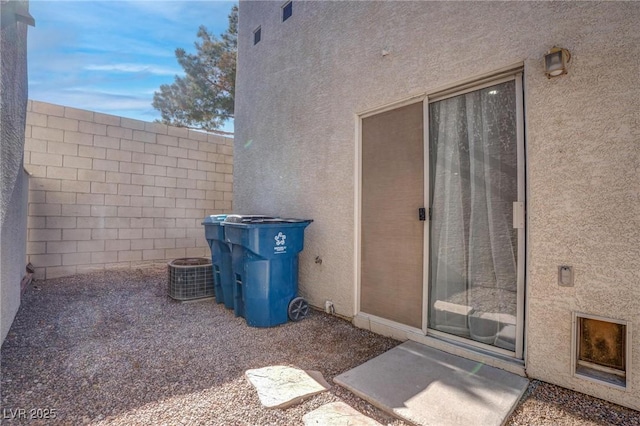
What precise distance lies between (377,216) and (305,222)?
3.23ft

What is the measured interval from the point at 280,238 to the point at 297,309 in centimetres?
100

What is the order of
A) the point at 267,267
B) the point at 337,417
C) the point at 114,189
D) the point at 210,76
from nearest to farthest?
the point at 337,417
the point at 267,267
the point at 114,189
the point at 210,76

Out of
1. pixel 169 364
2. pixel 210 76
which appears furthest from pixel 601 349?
pixel 210 76

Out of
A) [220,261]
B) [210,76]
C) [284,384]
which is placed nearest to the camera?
[284,384]

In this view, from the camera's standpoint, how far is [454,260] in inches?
116

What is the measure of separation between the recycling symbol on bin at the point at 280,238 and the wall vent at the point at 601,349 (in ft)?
9.34

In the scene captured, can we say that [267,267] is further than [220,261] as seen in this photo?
No

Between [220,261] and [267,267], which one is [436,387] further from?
[220,261]

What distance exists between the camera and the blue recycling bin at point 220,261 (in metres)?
4.25

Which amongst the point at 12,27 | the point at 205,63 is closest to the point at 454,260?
the point at 12,27

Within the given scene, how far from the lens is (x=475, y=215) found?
2.82 metres

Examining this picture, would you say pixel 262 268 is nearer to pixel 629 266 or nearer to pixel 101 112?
pixel 629 266

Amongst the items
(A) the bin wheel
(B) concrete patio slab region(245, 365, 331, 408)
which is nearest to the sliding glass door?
(B) concrete patio slab region(245, 365, 331, 408)

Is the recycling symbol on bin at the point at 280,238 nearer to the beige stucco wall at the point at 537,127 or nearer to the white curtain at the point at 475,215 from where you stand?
the beige stucco wall at the point at 537,127
